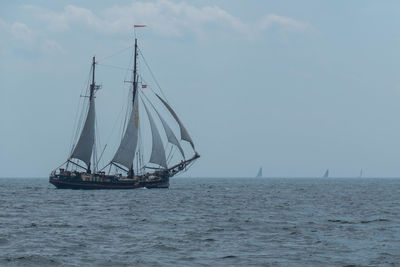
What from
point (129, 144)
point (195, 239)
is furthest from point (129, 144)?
point (195, 239)

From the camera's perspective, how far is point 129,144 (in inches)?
3125

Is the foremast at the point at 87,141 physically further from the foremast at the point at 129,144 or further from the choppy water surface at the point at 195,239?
the choppy water surface at the point at 195,239

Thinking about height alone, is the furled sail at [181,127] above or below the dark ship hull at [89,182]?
above

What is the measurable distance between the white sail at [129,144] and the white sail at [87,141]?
3998mm

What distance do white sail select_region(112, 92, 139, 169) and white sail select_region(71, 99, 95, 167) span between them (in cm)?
400

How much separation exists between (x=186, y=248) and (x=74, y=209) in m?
22.2

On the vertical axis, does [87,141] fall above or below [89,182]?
above

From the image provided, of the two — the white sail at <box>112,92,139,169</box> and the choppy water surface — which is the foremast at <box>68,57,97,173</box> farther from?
the choppy water surface

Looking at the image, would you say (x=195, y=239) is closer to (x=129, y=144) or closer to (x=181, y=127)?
(x=129, y=144)

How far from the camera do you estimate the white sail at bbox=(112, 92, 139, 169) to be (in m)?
79.2

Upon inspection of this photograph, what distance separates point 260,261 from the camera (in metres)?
22.1

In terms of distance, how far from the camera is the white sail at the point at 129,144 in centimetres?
7919

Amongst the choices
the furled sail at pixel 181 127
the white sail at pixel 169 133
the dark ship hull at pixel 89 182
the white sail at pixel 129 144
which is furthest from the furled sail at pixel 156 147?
the dark ship hull at pixel 89 182

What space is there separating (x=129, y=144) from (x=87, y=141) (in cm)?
574
